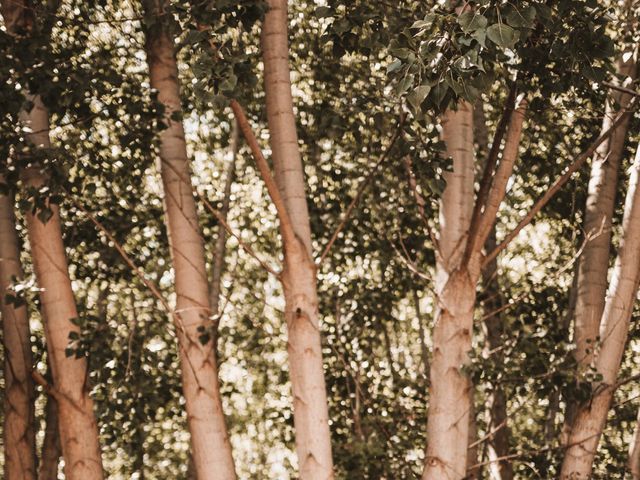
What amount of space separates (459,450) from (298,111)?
384cm

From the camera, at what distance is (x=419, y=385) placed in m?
8.84

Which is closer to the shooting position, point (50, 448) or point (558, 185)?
point (558, 185)

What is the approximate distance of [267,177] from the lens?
5.04 meters

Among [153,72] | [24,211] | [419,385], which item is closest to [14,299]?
[24,211]

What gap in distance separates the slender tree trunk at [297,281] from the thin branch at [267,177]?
0.04 metres

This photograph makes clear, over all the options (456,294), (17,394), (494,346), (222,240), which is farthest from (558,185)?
(17,394)

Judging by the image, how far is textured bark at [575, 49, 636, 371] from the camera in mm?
6453

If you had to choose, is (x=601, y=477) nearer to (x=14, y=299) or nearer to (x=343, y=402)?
(x=343, y=402)

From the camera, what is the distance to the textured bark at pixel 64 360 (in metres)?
5.57

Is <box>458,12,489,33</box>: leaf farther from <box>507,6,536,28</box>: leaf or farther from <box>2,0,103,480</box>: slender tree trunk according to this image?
<box>2,0,103,480</box>: slender tree trunk

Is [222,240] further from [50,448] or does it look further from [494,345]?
[494,345]

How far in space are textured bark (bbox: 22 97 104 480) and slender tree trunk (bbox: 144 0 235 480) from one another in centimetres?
65

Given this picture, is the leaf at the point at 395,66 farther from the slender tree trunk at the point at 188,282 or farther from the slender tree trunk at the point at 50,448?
the slender tree trunk at the point at 50,448

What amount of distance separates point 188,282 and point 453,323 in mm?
1570
